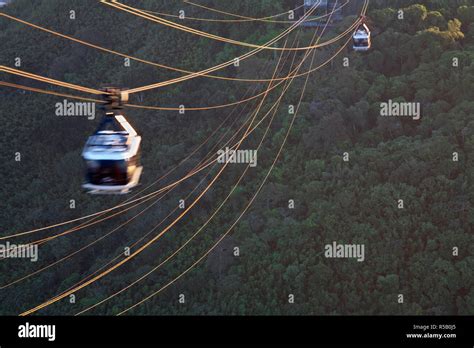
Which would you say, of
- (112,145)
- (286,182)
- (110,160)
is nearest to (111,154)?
(110,160)

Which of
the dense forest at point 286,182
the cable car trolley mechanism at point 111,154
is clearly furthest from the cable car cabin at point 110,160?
the dense forest at point 286,182

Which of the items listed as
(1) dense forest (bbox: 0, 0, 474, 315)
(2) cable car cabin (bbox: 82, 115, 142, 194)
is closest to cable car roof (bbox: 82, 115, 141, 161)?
(2) cable car cabin (bbox: 82, 115, 142, 194)

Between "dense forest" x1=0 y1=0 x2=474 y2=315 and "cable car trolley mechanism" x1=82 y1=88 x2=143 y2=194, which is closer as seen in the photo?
"cable car trolley mechanism" x1=82 y1=88 x2=143 y2=194

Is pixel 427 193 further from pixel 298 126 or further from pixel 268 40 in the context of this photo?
pixel 268 40

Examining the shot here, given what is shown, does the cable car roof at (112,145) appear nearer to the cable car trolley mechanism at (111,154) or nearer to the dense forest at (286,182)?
the cable car trolley mechanism at (111,154)

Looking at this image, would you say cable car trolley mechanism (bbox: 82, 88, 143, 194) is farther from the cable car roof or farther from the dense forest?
the dense forest
